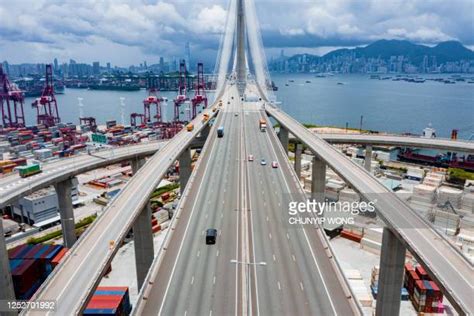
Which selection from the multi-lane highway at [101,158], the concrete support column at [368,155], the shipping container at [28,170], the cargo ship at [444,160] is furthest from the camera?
the cargo ship at [444,160]

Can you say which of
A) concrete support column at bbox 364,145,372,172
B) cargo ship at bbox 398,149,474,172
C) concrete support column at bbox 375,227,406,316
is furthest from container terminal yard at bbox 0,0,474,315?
cargo ship at bbox 398,149,474,172

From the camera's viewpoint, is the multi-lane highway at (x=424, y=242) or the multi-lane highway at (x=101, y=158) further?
the multi-lane highway at (x=101, y=158)

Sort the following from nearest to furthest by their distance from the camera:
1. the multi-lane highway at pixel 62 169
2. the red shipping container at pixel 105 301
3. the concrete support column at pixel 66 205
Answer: the red shipping container at pixel 105 301 → the multi-lane highway at pixel 62 169 → the concrete support column at pixel 66 205

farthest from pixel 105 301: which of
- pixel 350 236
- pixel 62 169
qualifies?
pixel 350 236

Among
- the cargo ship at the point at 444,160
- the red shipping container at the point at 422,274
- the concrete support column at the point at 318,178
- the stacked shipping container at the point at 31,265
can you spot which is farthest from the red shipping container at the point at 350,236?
the cargo ship at the point at 444,160

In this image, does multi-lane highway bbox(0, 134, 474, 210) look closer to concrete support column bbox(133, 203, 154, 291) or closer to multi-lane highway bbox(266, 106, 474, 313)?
concrete support column bbox(133, 203, 154, 291)

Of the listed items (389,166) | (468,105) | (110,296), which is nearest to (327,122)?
(389,166)

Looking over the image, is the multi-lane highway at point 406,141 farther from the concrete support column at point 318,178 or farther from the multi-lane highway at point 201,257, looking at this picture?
the multi-lane highway at point 201,257

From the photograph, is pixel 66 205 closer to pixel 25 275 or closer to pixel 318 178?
pixel 25 275
